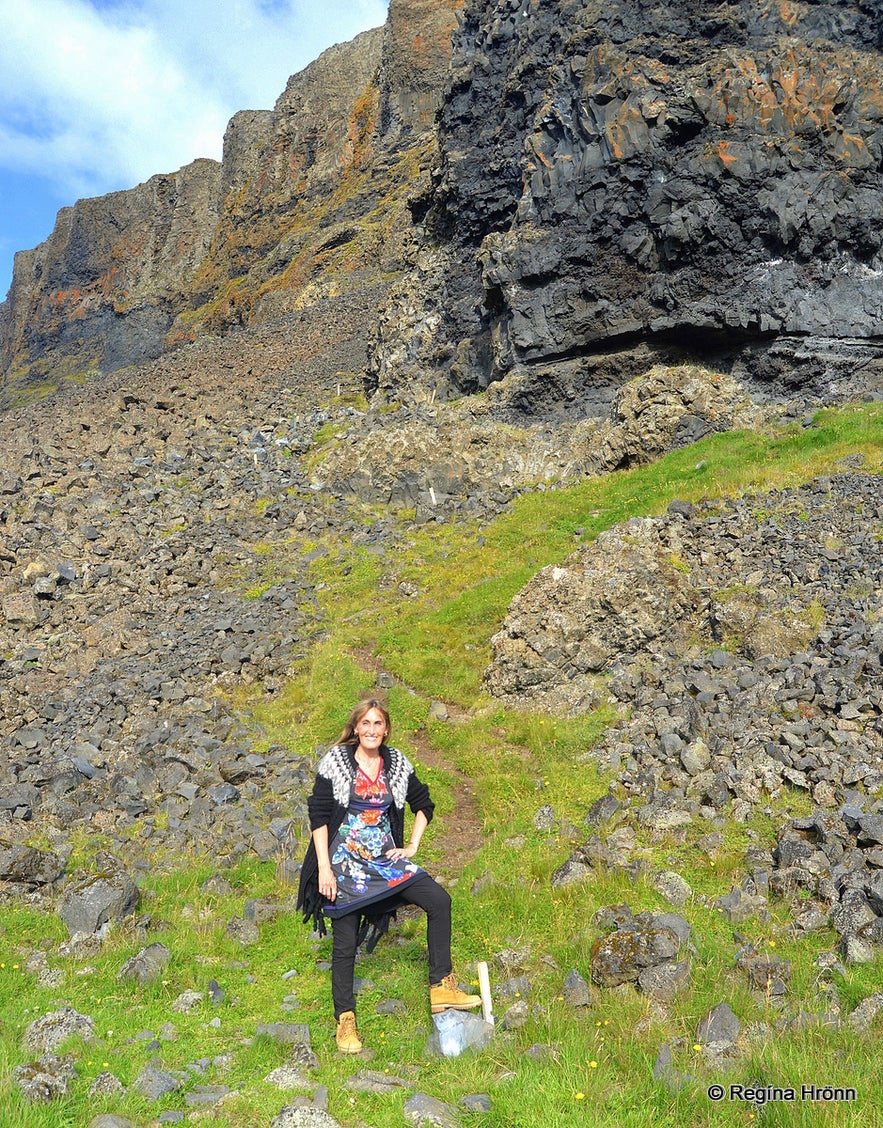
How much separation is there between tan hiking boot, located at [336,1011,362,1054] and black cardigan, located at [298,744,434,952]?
505 millimetres

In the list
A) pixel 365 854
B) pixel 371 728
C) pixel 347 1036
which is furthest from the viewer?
pixel 371 728

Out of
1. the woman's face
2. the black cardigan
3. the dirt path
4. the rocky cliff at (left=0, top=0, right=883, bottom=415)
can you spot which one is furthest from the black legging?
the rocky cliff at (left=0, top=0, right=883, bottom=415)

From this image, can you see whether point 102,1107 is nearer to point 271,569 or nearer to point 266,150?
point 271,569

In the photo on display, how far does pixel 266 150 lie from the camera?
91312 mm

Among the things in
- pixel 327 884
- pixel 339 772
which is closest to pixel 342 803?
pixel 339 772

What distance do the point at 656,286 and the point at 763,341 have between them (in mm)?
3383

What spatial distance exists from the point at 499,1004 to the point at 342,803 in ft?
6.07

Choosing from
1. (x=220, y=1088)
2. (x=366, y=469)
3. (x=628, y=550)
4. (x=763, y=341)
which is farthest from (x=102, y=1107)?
(x=763, y=341)

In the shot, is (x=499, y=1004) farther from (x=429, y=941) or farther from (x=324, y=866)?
(x=324, y=866)

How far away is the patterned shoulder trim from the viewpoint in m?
4.87

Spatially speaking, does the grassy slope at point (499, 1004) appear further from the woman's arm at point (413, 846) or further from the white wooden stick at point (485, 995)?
the woman's arm at point (413, 846)

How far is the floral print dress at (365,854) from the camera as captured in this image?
4.77 m

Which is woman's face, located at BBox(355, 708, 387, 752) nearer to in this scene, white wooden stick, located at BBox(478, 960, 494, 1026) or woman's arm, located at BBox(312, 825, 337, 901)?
woman's arm, located at BBox(312, 825, 337, 901)

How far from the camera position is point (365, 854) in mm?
4812
